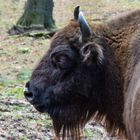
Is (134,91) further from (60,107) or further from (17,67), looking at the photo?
(17,67)

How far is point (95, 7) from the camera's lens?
86.6 ft

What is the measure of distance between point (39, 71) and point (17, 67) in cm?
873

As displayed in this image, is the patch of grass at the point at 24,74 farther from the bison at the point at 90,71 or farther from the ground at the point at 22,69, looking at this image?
the bison at the point at 90,71

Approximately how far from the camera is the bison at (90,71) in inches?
218

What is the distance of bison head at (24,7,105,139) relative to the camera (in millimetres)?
5598

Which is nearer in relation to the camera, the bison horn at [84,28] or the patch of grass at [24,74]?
the bison horn at [84,28]

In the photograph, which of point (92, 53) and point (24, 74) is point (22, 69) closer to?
point (24, 74)

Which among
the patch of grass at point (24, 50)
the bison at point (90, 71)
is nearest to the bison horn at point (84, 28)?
the bison at point (90, 71)

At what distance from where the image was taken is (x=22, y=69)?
13984 millimetres

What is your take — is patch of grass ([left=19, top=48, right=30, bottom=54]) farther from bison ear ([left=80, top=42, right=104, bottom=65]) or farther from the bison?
bison ear ([left=80, top=42, right=104, bottom=65])

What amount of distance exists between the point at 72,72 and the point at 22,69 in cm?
838

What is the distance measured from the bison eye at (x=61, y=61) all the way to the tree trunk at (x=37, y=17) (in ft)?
42.7

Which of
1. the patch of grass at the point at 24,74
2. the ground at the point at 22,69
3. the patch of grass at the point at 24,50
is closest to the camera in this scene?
the ground at the point at 22,69

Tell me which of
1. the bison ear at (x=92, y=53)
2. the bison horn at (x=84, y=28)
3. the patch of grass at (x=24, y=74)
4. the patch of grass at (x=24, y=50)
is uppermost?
the bison horn at (x=84, y=28)
